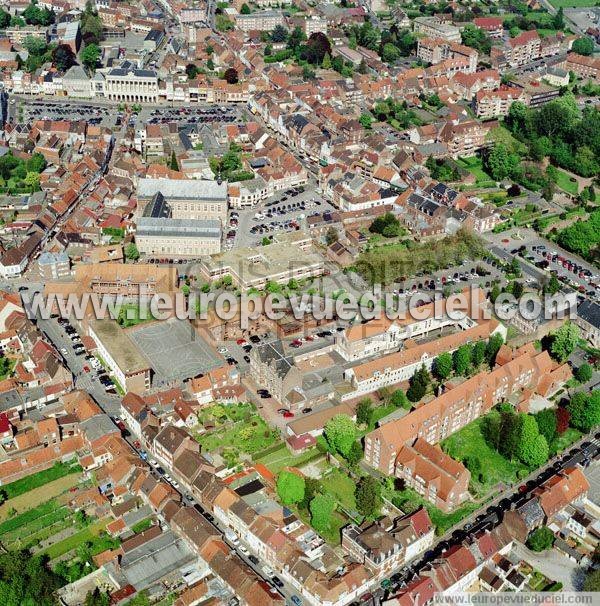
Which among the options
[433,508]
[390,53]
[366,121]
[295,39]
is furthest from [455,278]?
[295,39]

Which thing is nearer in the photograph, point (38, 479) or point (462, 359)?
point (38, 479)

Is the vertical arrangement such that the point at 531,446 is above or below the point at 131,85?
below

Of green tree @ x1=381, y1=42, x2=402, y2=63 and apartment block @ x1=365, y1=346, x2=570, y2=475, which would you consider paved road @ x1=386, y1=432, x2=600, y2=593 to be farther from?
green tree @ x1=381, y1=42, x2=402, y2=63

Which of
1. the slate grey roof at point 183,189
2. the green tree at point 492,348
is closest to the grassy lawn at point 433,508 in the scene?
the green tree at point 492,348

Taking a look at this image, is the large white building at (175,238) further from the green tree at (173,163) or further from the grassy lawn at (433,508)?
the grassy lawn at (433,508)

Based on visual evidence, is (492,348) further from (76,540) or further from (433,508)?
(76,540)

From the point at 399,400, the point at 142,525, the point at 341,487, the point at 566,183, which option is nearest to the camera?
the point at 142,525
